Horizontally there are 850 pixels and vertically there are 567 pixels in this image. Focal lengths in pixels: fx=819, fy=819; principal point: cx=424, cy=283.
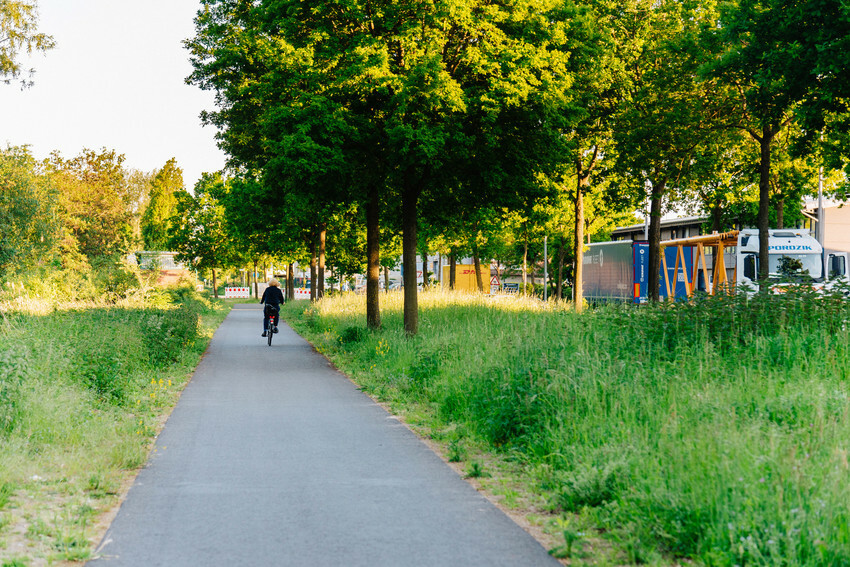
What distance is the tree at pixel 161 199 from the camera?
258ft

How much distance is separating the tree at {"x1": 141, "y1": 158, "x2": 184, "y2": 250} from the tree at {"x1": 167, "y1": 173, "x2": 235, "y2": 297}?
1284 centimetres

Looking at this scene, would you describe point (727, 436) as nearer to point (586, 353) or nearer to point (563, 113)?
point (586, 353)

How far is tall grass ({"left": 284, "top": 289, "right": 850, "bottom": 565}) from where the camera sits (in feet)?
16.0

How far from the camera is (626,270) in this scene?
37.3 metres

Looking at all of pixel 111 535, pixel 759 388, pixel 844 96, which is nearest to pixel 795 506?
pixel 759 388

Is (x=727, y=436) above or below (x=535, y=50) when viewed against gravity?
below

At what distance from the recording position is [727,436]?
594cm

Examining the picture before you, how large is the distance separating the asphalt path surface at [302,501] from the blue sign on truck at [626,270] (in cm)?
2385

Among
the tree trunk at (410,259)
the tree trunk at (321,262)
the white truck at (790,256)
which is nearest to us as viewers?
the tree trunk at (410,259)

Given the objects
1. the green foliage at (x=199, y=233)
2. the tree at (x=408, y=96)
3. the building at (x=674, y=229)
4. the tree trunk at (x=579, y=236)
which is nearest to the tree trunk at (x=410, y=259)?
the tree at (x=408, y=96)

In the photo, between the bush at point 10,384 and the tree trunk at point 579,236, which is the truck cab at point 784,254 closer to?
the tree trunk at point 579,236

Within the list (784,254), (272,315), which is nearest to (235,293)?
(272,315)

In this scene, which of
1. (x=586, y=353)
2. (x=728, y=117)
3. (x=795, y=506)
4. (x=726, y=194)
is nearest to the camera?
(x=795, y=506)

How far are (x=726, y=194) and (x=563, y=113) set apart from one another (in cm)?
2069
